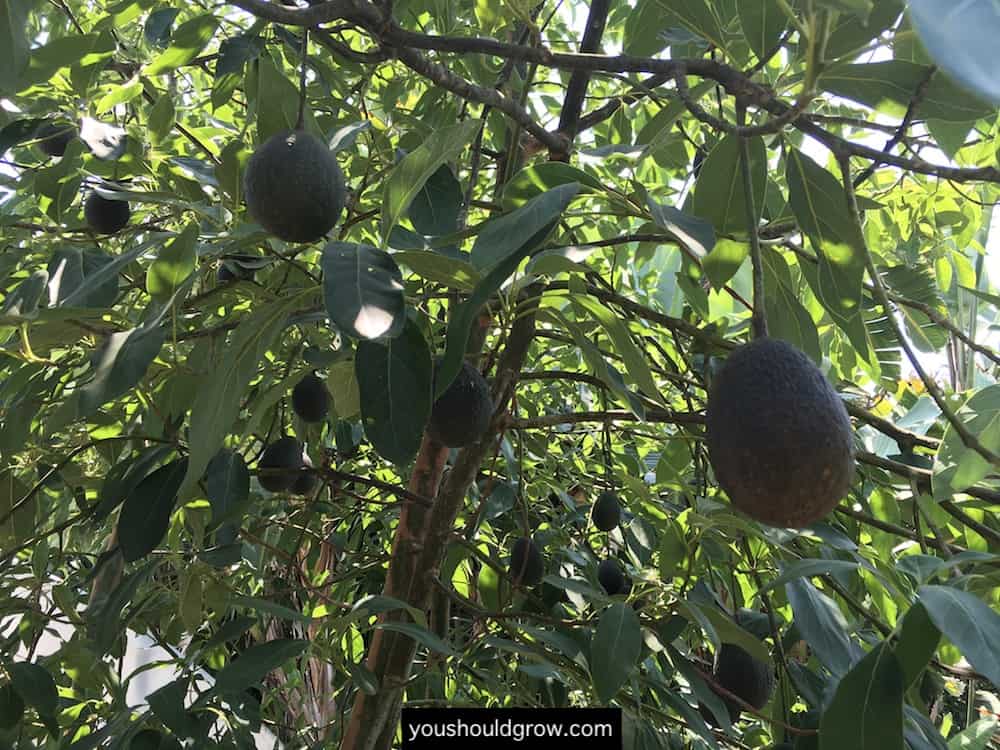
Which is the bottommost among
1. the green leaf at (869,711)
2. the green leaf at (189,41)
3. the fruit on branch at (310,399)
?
the green leaf at (869,711)

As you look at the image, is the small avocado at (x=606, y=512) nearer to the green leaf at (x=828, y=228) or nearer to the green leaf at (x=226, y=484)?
A: the green leaf at (x=226, y=484)

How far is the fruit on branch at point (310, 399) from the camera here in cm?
109

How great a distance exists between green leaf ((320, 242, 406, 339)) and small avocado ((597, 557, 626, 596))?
2.54 ft

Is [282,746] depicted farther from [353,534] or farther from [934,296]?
[934,296]

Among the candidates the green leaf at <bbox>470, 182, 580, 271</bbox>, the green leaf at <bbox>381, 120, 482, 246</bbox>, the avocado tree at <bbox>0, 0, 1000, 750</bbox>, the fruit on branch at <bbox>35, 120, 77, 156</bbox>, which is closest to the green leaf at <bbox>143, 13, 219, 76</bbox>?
the avocado tree at <bbox>0, 0, 1000, 750</bbox>

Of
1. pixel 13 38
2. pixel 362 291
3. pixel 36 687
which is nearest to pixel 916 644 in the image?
pixel 362 291

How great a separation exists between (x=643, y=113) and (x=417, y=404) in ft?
3.45

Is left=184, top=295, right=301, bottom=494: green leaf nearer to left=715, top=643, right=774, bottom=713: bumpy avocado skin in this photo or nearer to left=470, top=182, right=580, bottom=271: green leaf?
left=470, top=182, right=580, bottom=271: green leaf

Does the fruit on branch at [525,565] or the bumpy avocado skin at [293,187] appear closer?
the bumpy avocado skin at [293,187]

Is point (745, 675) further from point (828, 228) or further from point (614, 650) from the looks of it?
point (828, 228)

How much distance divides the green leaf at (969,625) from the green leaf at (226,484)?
27.2 inches

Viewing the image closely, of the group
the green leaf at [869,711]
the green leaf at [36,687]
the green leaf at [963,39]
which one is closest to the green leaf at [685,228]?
the green leaf at [963,39]

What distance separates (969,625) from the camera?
1.95 feet

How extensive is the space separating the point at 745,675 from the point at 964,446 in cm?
48
